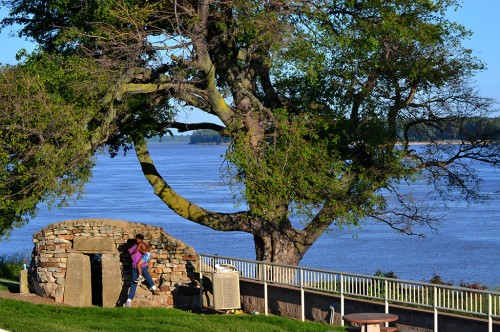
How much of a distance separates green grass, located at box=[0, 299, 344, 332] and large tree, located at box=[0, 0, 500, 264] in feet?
13.3

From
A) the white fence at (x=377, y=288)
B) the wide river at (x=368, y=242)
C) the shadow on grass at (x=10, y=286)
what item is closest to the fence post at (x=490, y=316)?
the white fence at (x=377, y=288)

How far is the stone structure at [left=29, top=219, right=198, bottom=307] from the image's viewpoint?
75.7 feet

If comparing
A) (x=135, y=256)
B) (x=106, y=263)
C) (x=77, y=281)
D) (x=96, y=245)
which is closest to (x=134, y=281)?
(x=135, y=256)

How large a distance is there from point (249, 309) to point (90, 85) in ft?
21.1

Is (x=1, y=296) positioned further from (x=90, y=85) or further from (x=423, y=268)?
(x=423, y=268)

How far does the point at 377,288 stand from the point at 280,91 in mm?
10435

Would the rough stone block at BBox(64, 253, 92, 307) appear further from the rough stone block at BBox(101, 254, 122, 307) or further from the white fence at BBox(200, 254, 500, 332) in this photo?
the white fence at BBox(200, 254, 500, 332)

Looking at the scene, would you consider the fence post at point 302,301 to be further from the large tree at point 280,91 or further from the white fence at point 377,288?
the large tree at point 280,91

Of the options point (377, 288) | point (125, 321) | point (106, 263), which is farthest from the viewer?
point (106, 263)

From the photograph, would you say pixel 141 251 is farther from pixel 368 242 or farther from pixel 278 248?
pixel 368 242

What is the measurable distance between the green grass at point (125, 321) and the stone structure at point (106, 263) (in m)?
2.95

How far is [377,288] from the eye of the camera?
748 inches

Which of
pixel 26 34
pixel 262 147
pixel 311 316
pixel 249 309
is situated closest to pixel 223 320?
pixel 311 316

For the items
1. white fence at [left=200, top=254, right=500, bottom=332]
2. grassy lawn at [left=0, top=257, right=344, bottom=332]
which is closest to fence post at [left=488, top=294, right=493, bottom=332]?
white fence at [left=200, top=254, right=500, bottom=332]
